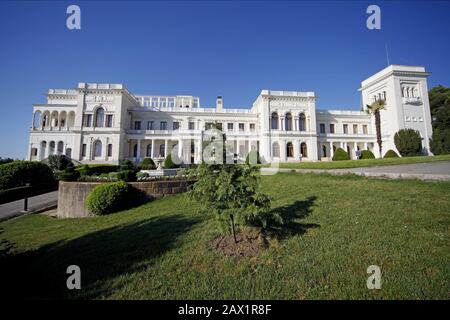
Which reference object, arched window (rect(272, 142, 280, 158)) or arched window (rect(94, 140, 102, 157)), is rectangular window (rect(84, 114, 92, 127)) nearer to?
arched window (rect(94, 140, 102, 157))

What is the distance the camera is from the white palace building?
3145 centimetres

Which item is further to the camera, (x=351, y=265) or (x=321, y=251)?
(x=321, y=251)

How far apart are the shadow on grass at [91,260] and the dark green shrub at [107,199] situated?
2.45 m

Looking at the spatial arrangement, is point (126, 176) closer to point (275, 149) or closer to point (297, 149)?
point (275, 149)

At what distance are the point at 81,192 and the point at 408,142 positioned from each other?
41.3 meters

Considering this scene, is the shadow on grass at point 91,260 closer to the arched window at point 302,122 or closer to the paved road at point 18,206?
the paved road at point 18,206

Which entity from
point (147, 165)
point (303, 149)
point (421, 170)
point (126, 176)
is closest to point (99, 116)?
point (147, 165)

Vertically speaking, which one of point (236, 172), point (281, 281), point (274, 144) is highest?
point (274, 144)

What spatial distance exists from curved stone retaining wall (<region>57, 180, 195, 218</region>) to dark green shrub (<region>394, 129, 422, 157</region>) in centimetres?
3728

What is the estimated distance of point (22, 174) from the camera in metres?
13.8
